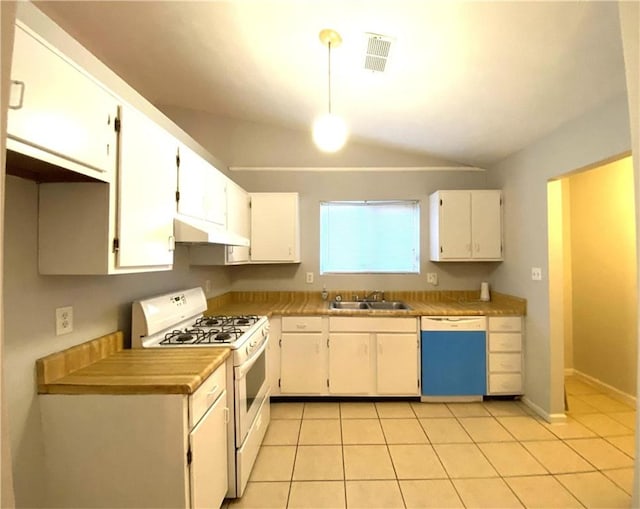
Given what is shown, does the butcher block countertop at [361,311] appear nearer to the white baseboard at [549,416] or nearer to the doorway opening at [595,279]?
the doorway opening at [595,279]

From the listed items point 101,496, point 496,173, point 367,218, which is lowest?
point 101,496

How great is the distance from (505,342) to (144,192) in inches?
123

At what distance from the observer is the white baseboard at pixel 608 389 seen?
→ 2906 millimetres

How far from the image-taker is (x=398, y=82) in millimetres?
2211

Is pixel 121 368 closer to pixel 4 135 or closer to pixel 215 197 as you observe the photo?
pixel 4 135

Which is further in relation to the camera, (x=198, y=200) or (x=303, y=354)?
(x=303, y=354)

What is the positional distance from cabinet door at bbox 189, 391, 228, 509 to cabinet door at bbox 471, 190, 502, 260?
9.30ft

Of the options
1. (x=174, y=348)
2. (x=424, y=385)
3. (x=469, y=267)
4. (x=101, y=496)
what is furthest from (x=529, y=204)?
(x=101, y=496)

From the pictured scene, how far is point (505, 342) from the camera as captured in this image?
2936mm

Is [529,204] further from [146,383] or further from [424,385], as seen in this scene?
[146,383]

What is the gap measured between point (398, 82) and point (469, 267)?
220 cm

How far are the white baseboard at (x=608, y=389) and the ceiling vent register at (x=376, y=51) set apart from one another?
362 centimetres

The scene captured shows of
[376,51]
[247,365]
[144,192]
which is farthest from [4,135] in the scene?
[376,51]

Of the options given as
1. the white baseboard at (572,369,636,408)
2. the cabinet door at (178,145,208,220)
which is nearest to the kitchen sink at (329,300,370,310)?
the cabinet door at (178,145,208,220)
